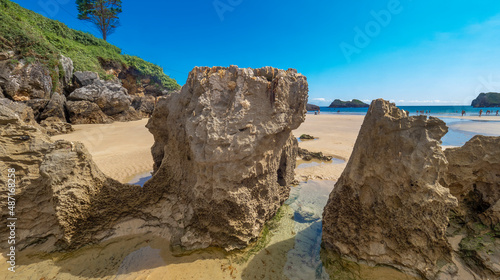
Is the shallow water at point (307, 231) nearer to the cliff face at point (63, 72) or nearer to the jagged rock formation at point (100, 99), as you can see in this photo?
the cliff face at point (63, 72)

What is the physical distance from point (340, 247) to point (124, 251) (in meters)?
4.15

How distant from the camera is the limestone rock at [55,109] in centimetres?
1416

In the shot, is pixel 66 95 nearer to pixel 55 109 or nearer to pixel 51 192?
pixel 55 109

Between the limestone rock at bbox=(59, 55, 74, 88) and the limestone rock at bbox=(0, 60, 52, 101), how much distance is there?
102 inches

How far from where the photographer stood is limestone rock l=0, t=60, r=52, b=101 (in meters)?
13.0

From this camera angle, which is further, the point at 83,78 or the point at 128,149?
the point at 83,78

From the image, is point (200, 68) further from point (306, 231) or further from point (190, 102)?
point (306, 231)

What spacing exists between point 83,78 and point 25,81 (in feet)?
18.0

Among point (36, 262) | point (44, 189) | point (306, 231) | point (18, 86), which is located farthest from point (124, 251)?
point (18, 86)

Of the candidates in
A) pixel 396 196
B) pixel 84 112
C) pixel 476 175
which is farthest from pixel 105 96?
pixel 476 175

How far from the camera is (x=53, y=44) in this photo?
64.8 ft

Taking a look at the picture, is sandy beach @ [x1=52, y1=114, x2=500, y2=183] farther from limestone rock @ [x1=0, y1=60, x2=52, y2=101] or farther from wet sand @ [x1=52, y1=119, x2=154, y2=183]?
limestone rock @ [x1=0, y1=60, x2=52, y2=101]

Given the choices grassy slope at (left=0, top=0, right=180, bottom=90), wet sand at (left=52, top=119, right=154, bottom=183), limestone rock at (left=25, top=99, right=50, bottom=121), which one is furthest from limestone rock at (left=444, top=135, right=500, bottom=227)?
grassy slope at (left=0, top=0, right=180, bottom=90)

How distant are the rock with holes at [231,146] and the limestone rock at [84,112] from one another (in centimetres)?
1776
